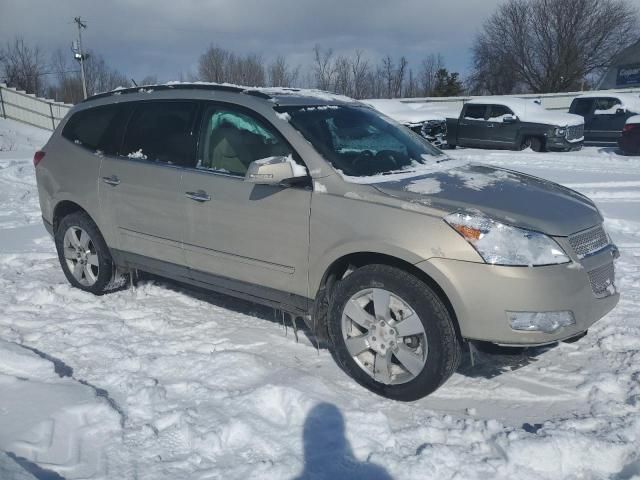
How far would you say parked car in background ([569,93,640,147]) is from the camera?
1722cm

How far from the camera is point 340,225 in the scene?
11.2ft

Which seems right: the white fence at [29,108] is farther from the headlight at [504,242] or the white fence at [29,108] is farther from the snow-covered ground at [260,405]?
the headlight at [504,242]

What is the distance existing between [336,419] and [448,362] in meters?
0.68

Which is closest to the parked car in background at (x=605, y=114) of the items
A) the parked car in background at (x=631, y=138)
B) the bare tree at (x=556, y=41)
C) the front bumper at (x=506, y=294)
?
the parked car in background at (x=631, y=138)

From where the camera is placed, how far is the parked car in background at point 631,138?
14383mm

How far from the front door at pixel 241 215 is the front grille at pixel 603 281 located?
1.66 metres

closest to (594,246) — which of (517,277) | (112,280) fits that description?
(517,277)

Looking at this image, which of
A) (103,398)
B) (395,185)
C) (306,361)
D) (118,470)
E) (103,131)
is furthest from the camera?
(103,131)

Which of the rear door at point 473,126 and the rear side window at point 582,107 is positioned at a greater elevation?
the rear side window at point 582,107

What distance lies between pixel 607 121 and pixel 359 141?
16.1 metres

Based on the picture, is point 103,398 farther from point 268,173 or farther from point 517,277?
point 517,277

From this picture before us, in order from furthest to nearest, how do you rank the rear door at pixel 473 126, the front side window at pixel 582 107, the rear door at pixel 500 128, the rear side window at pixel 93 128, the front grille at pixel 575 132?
1. the front side window at pixel 582 107
2. the rear door at pixel 473 126
3. the rear door at pixel 500 128
4. the front grille at pixel 575 132
5. the rear side window at pixel 93 128

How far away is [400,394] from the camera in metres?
3.30

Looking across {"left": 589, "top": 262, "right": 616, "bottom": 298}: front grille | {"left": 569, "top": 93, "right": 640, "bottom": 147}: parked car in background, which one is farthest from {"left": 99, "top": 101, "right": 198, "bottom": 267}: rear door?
{"left": 569, "top": 93, "right": 640, "bottom": 147}: parked car in background
